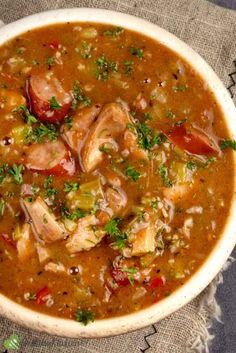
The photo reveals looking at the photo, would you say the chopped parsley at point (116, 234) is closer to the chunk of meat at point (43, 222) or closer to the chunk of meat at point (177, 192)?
the chunk of meat at point (43, 222)

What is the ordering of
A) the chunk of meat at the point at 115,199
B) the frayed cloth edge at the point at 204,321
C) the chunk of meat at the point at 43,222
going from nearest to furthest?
1. the chunk of meat at the point at 43,222
2. the chunk of meat at the point at 115,199
3. the frayed cloth edge at the point at 204,321

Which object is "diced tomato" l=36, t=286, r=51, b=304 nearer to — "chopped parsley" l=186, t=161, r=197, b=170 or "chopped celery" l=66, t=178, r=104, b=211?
"chopped celery" l=66, t=178, r=104, b=211

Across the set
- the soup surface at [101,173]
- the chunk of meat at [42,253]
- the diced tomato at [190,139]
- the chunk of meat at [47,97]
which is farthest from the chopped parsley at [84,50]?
the chunk of meat at [42,253]

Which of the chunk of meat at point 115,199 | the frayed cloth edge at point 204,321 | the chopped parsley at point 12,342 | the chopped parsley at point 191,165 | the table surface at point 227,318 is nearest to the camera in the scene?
the chunk of meat at point 115,199

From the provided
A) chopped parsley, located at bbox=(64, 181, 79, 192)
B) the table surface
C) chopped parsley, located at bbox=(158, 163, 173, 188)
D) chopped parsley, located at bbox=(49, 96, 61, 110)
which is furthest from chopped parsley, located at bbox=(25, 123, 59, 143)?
the table surface

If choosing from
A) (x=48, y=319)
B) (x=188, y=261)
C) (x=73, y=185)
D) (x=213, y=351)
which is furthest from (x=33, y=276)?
(x=213, y=351)

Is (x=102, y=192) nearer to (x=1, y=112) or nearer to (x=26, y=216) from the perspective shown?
(x=26, y=216)
